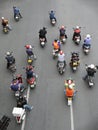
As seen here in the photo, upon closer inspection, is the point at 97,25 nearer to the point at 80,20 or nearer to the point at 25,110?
the point at 80,20

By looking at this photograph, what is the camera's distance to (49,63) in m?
20.4

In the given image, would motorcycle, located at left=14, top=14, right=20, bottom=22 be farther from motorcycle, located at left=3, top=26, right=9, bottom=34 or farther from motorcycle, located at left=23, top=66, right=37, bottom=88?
motorcycle, located at left=23, top=66, right=37, bottom=88

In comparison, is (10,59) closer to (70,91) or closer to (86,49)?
(70,91)

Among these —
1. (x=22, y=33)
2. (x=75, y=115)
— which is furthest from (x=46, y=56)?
(x=75, y=115)

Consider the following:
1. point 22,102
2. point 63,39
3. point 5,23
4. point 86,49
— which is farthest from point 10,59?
point 86,49

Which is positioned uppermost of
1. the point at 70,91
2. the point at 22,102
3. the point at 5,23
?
the point at 5,23

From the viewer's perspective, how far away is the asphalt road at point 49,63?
16.2m

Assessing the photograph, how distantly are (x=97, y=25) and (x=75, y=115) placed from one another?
35.8 feet

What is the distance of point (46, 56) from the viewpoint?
21094mm

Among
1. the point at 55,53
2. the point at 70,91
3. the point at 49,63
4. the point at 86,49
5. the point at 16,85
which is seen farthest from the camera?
the point at 86,49

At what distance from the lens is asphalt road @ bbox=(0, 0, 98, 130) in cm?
1620

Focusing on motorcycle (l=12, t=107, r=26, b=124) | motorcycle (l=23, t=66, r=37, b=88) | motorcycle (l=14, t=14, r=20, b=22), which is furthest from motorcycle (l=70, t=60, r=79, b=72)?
motorcycle (l=14, t=14, r=20, b=22)

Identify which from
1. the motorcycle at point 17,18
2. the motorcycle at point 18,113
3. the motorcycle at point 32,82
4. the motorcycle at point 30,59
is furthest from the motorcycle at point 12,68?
the motorcycle at point 17,18

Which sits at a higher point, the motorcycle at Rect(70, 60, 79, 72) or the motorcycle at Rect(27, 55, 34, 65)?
→ the motorcycle at Rect(27, 55, 34, 65)
